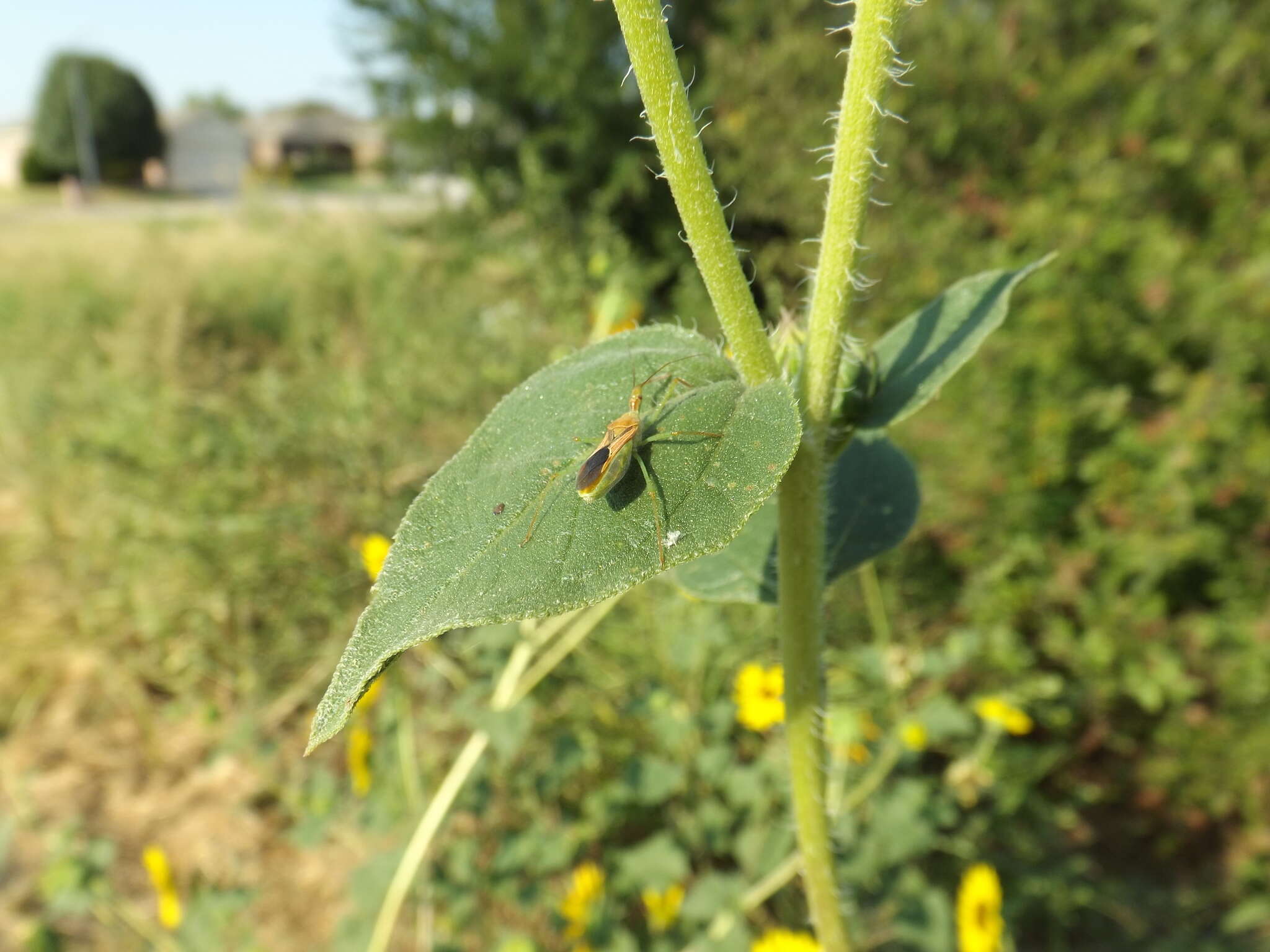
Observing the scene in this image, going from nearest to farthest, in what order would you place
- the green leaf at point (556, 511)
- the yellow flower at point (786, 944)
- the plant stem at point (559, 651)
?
the green leaf at point (556, 511) < the yellow flower at point (786, 944) < the plant stem at point (559, 651)

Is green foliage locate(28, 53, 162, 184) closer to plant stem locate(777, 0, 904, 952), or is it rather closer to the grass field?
the grass field

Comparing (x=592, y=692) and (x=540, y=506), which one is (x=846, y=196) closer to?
(x=540, y=506)

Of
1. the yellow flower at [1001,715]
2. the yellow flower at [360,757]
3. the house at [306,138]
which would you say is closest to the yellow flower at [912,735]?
the yellow flower at [1001,715]

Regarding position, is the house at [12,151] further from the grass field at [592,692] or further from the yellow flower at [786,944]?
the yellow flower at [786,944]

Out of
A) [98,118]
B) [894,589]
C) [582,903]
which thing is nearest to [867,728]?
[582,903]

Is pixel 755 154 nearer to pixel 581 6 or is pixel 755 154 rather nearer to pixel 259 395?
pixel 581 6

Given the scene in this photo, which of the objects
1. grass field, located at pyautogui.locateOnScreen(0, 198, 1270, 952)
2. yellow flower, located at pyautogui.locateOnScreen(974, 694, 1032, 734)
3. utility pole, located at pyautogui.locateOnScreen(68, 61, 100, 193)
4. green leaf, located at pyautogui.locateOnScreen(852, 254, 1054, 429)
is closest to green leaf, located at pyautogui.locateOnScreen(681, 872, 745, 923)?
grass field, located at pyautogui.locateOnScreen(0, 198, 1270, 952)
